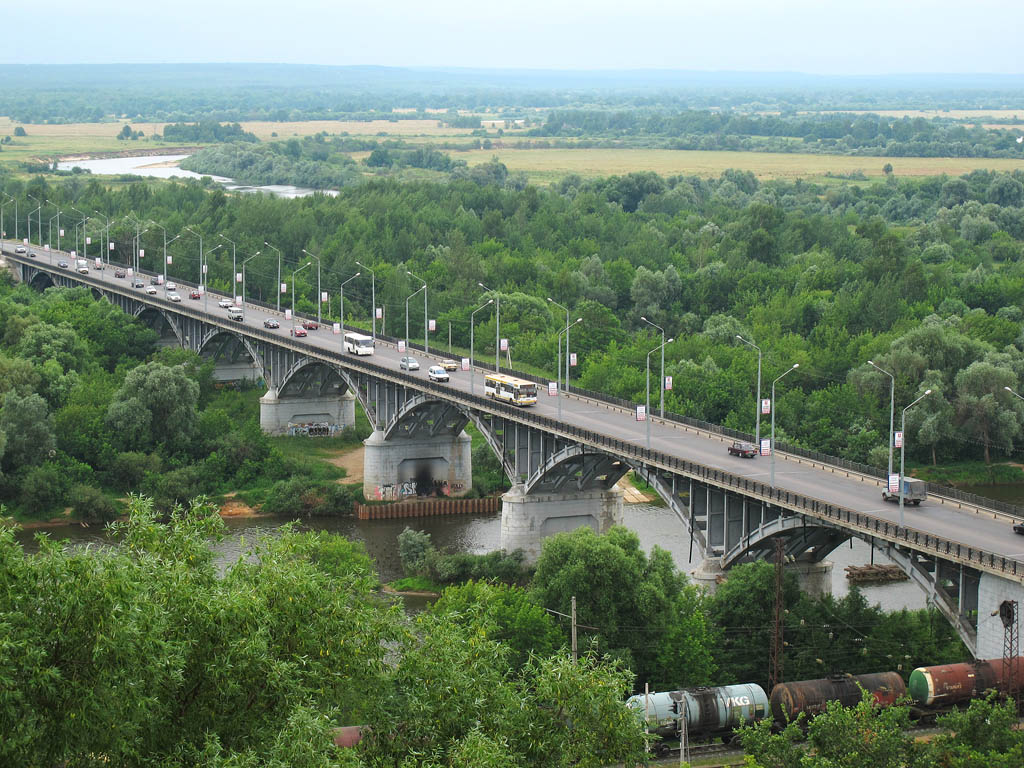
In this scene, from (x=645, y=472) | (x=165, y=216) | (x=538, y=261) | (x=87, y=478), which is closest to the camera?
(x=645, y=472)

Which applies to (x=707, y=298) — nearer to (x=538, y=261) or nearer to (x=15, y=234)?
(x=538, y=261)

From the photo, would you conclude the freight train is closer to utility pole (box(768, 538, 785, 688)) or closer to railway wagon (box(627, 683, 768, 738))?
railway wagon (box(627, 683, 768, 738))

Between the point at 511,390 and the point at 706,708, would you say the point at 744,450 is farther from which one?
the point at 706,708

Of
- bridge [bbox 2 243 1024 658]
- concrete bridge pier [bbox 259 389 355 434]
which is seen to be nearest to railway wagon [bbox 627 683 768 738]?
bridge [bbox 2 243 1024 658]

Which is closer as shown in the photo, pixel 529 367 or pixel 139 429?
pixel 139 429

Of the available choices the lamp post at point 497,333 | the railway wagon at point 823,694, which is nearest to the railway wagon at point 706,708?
the railway wagon at point 823,694

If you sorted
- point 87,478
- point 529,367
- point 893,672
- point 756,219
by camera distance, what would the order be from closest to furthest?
point 893,672
point 87,478
point 529,367
point 756,219

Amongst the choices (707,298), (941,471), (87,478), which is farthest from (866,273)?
(87,478)
